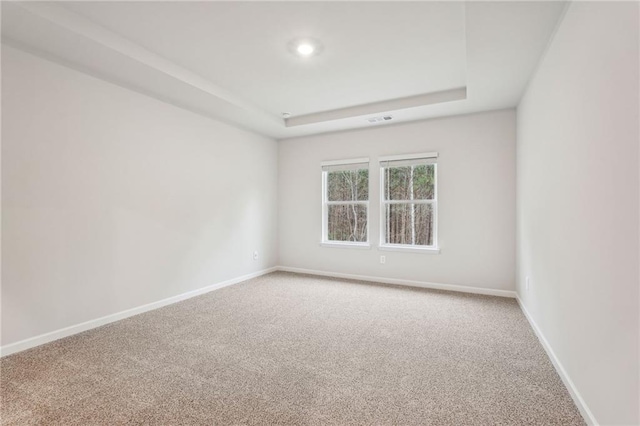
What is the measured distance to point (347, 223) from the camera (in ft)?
17.2

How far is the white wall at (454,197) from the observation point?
4049mm

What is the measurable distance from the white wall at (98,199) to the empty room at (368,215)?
0.07 ft

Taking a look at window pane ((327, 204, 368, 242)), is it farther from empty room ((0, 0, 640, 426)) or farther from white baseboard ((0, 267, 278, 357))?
white baseboard ((0, 267, 278, 357))

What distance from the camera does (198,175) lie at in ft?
13.6

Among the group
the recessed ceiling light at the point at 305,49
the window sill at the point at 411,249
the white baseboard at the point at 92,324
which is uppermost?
the recessed ceiling light at the point at 305,49

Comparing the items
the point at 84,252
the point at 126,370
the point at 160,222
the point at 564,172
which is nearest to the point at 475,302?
the point at 564,172

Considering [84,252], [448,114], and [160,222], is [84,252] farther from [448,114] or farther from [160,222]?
[448,114]

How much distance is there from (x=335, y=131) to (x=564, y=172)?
354 cm

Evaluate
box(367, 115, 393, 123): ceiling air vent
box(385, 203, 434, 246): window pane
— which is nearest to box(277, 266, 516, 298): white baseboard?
box(385, 203, 434, 246): window pane

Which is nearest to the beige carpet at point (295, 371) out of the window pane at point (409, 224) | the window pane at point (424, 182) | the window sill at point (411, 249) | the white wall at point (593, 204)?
the white wall at point (593, 204)

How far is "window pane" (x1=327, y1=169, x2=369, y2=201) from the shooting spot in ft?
16.8

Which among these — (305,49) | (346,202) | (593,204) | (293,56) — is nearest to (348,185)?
(346,202)

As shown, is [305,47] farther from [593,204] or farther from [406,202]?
[406,202]

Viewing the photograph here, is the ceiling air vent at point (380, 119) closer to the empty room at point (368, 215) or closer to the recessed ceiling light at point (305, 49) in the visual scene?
the empty room at point (368, 215)
